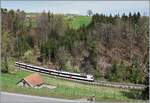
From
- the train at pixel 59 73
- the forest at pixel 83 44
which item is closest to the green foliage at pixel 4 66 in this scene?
the forest at pixel 83 44

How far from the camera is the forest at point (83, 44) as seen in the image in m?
44.5

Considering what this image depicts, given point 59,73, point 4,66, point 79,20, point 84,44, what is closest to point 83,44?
point 84,44

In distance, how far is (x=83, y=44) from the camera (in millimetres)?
51156

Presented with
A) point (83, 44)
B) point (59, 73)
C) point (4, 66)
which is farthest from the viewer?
point (83, 44)

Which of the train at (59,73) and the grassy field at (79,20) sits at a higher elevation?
the grassy field at (79,20)

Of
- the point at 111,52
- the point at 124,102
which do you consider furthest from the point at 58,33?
the point at 124,102

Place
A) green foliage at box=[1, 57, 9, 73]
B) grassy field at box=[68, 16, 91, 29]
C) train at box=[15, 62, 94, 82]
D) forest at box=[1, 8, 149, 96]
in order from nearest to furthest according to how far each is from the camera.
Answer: green foliage at box=[1, 57, 9, 73]
train at box=[15, 62, 94, 82]
forest at box=[1, 8, 149, 96]
grassy field at box=[68, 16, 91, 29]

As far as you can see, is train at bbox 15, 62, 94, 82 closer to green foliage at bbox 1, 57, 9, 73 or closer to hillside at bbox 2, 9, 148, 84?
hillside at bbox 2, 9, 148, 84

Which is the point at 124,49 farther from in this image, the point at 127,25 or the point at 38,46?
the point at 38,46

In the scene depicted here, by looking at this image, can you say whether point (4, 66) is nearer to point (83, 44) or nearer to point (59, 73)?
point (59, 73)

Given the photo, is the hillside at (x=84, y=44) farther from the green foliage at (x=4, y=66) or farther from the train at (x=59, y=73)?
the train at (x=59, y=73)

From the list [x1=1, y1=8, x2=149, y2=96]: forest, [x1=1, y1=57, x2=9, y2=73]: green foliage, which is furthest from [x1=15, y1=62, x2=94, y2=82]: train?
[x1=1, y1=57, x2=9, y2=73]: green foliage

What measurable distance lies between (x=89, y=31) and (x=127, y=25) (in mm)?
6166

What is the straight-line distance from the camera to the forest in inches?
1753
